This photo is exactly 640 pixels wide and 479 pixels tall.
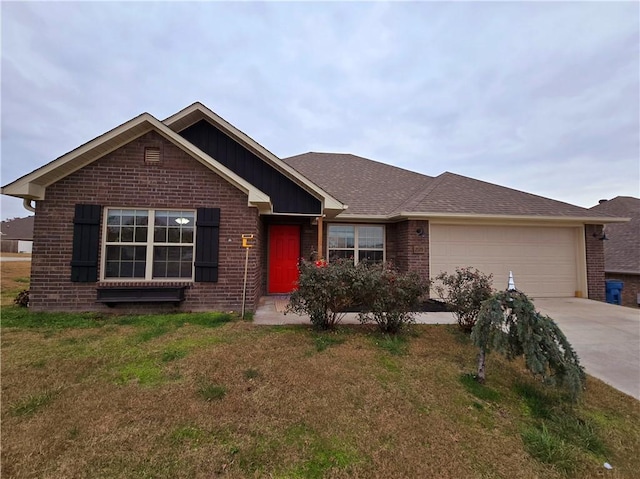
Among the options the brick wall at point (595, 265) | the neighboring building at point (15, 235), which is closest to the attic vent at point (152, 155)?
the brick wall at point (595, 265)

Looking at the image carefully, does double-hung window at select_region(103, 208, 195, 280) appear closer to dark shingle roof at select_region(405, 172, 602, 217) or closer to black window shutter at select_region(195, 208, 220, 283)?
black window shutter at select_region(195, 208, 220, 283)

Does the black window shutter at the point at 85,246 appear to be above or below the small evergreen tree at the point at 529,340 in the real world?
above

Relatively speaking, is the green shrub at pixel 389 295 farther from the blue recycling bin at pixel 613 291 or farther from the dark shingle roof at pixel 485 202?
the blue recycling bin at pixel 613 291

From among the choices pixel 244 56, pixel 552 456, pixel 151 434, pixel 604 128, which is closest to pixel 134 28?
pixel 244 56

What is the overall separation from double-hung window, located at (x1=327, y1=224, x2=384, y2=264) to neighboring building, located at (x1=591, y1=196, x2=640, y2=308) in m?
9.95

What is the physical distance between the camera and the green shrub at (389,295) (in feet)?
16.7

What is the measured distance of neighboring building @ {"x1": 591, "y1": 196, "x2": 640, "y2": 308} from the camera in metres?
12.5

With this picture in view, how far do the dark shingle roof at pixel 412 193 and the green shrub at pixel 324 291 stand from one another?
168 inches

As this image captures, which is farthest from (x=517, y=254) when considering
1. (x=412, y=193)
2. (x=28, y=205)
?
(x=28, y=205)

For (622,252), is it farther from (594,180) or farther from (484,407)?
(484,407)

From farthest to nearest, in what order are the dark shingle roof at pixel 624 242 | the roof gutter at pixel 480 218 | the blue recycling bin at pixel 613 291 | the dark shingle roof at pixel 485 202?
1. the dark shingle roof at pixel 624 242
2. the blue recycling bin at pixel 613 291
3. the dark shingle roof at pixel 485 202
4. the roof gutter at pixel 480 218

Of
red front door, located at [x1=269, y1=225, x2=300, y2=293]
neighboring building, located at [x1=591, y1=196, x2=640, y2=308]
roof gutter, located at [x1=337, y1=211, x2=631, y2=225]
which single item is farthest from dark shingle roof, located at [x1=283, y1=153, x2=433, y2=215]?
neighboring building, located at [x1=591, y1=196, x2=640, y2=308]

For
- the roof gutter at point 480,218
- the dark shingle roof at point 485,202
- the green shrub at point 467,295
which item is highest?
the dark shingle roof at point 485,202

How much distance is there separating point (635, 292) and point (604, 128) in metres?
7.38
